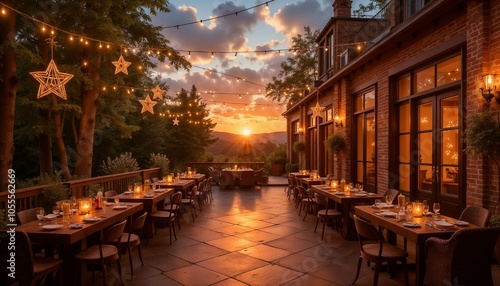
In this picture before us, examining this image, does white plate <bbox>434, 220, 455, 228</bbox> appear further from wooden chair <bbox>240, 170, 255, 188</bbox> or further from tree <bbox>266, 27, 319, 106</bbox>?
tree <bbox>266, 27, 319, 106</bbox>

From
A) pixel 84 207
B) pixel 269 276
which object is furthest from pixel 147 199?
pixel 269 276

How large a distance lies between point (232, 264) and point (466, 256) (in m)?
2.87

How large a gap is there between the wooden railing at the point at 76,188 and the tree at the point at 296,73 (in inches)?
661

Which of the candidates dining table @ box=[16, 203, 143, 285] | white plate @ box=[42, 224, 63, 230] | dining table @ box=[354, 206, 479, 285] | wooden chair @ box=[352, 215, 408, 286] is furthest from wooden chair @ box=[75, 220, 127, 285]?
dining table @ box=[354, 206, 479, 285]

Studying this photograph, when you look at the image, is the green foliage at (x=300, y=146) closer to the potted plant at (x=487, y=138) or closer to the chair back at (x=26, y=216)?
the potted plant at (x=487, y=138)

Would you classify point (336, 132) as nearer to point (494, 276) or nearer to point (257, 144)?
point (494, 276)

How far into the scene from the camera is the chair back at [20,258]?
10.3 ft

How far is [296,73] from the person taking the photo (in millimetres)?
26391

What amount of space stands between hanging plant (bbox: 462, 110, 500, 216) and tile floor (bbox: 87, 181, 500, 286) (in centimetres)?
144

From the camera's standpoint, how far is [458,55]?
18.3 ft

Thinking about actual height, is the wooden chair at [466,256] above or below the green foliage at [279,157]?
below

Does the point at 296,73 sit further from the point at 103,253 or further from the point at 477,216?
the point at 103,253

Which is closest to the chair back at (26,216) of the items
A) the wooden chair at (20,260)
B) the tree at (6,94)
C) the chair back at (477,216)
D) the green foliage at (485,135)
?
the wooden chair at (20,260)

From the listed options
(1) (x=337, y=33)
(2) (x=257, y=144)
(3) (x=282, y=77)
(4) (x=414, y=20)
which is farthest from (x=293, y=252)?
(2) (x=257, y=144)
